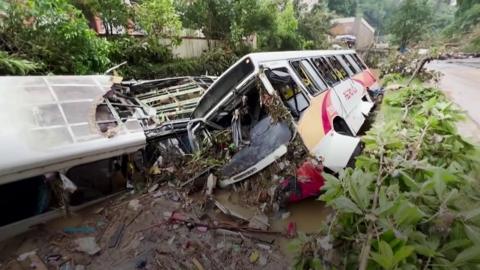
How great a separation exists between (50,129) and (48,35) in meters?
3.60

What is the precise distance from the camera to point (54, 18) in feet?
Result: 18.3

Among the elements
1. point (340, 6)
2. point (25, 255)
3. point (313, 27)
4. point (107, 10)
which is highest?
point (340, 6)

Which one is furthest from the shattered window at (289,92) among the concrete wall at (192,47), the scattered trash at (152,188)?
the concrete wall at (192,47)

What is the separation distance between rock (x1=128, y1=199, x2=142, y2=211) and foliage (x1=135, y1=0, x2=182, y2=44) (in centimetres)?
578

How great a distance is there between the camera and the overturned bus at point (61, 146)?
2.92m

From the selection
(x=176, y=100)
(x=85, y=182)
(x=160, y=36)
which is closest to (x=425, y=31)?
(x=160, y=36)

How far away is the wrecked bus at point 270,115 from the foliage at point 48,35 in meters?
3.30

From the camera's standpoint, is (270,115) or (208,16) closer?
(270,115)

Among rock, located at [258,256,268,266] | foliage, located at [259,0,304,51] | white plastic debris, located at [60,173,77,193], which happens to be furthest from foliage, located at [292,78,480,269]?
foliage, located at [259,0,304,51]

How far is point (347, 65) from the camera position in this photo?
8.34 metres

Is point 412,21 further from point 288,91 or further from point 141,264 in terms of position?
point 141,264

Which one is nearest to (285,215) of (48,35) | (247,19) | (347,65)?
(48,35)

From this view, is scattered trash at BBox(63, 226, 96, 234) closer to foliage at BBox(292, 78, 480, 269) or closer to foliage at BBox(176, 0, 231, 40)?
foliage at BBox(292, 78, 480, 269)

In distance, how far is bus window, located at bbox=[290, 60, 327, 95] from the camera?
15.5ft
